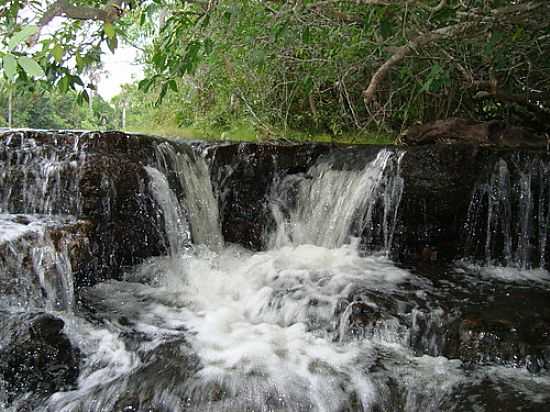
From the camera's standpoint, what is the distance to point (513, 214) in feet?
16.3

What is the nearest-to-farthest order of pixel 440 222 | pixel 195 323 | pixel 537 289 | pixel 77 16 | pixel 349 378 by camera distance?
pixel 77 16 < pixel 349 378 < pixel 195 323 < pixel 537 289 < pixel 440 222

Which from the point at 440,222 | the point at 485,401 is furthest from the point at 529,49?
the point at 485,401

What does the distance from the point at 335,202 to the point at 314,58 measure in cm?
157

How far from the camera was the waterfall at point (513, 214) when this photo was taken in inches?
192

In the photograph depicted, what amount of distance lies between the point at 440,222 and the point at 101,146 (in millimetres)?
3490

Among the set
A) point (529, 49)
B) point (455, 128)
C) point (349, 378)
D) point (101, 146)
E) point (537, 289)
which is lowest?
point (349, 378)

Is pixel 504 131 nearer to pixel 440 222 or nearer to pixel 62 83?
pixel 440 222

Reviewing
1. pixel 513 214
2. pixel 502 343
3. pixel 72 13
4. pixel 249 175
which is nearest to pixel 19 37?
pixel 72 13

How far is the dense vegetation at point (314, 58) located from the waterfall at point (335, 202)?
77 centimetres

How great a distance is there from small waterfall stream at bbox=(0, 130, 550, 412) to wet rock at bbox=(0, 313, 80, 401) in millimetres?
67

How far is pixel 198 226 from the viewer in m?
5.58

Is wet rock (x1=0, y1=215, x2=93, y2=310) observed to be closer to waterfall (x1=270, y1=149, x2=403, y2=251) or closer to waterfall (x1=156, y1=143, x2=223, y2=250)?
waterfall (x1=156, y1=143, x2=223, y2=250)

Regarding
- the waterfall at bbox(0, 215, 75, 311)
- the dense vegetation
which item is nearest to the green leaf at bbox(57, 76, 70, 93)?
the dense vegetation

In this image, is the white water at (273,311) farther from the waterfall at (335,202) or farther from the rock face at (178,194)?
the rock face at (178,194)
